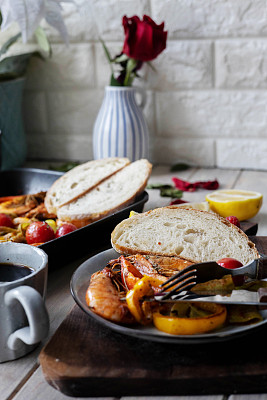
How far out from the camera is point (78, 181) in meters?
1.55

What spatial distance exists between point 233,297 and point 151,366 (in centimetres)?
18

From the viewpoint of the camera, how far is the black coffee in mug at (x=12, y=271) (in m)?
0.90

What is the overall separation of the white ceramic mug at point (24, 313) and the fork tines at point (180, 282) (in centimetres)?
19

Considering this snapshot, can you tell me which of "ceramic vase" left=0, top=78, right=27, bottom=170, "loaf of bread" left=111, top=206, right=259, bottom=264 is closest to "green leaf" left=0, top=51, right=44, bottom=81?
"ceramic vase" left=0, top=78, right=27, bottom=170

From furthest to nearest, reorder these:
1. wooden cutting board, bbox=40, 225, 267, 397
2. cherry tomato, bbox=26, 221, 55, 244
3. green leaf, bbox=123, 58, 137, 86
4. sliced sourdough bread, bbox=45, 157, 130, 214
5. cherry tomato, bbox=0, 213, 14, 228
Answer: green leaf, bbox=123, 58, 137, 86, sliced sourdough bread, bbox=45, 157, 130, 214, cherry tomato, bbox=0, 213, 14, 228, cherry tomato, bbox=26, 221, 55, 244, wooden cutting board, bbox=40, 225, 267, 397

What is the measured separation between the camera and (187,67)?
198cm

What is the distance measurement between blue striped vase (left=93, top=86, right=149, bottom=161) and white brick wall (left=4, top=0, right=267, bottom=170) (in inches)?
7.8

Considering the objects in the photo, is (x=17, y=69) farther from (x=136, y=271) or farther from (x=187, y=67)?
(x=136, y=271)

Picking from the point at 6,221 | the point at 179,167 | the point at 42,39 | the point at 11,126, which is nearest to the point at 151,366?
the point at 6,221

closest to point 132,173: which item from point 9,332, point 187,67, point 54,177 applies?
point 54,177

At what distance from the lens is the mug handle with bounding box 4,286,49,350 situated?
0.75 meters

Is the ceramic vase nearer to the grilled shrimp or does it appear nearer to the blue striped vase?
the blue striped vase

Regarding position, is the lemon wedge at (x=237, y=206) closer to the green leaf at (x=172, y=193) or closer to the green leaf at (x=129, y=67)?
the green leaf at (x=172, y=193)

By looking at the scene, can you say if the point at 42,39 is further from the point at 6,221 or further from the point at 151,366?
the point at 151,366
